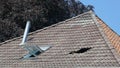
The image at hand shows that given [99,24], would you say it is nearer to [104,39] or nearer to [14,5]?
[104,39]

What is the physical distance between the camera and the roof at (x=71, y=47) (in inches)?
676

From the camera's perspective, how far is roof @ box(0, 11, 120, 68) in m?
17.2

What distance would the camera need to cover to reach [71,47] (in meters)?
18.6

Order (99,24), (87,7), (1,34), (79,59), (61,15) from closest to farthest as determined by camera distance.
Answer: (79,59), (99,24), (1,34), (61,15), (87,7)

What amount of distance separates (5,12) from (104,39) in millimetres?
12516

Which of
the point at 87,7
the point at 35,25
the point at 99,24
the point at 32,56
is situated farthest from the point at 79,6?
the point at 32,56

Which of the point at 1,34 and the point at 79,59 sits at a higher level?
the point at 79,59

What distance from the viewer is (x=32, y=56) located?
1866 cm

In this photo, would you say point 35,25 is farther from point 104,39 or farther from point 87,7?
point 104,39

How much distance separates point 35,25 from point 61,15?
2860mm

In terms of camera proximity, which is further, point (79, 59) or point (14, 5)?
point (14, 5)

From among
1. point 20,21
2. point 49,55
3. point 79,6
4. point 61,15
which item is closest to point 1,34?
point 20,21

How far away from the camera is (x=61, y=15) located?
100.0 ft

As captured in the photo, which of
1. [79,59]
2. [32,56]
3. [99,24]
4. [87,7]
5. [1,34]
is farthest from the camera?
[87,7]
